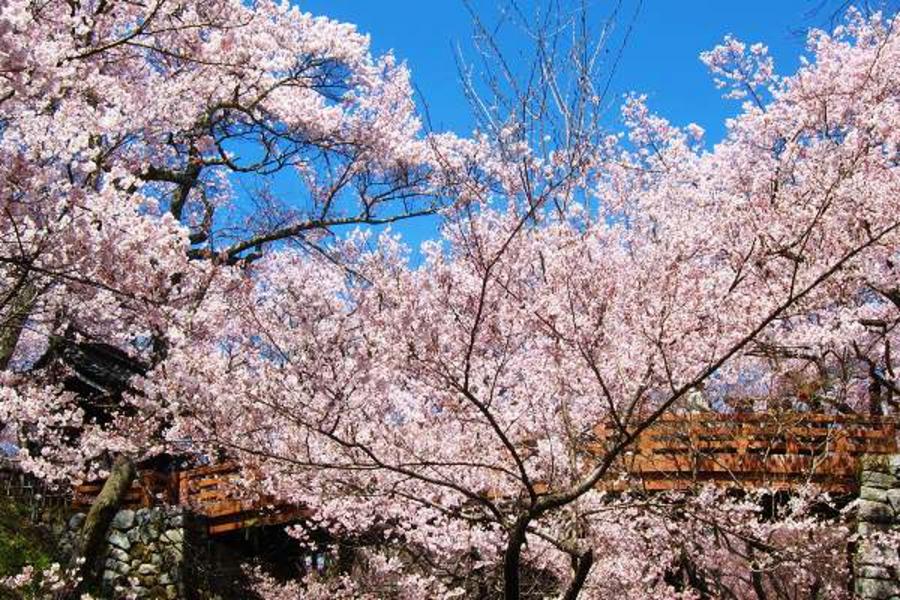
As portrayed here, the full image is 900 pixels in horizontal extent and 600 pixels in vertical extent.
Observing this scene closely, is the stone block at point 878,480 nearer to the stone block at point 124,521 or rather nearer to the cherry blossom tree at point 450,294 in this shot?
the cherry blossom tree at point 450,294

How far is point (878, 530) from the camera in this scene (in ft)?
30.9

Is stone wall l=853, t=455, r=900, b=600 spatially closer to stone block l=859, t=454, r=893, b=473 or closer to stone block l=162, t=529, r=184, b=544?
stone block l=859, t=454, r=893, b=473

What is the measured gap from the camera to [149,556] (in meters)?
12.4

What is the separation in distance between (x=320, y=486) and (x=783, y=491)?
6.04 metres

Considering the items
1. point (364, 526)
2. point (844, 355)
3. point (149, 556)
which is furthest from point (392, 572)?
point (844, 355)

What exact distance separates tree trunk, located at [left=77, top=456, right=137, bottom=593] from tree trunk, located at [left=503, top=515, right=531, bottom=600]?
22.9 feet

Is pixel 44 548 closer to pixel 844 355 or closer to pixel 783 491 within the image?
pixel 783 491

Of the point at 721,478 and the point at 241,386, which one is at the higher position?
the point at 241,386

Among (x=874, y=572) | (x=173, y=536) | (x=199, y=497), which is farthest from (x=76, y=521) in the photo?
(x=874, y=572)

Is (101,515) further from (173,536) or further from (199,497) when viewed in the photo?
(199,497)

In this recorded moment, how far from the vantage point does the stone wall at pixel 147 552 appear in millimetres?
12172

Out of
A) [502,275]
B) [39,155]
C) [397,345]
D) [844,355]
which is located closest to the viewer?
[39,155]

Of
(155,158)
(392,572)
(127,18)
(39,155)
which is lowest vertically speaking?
(392,572)

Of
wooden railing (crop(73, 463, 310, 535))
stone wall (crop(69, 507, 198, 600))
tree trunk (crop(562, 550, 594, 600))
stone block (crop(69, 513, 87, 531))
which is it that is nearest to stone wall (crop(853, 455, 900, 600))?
tree trunk (crop(562, 550, 594, 600))
